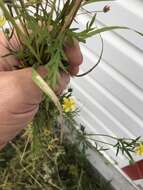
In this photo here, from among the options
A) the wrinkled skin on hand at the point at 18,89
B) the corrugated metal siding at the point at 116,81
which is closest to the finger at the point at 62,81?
the wrinkled skin on hand at the point at 18,89

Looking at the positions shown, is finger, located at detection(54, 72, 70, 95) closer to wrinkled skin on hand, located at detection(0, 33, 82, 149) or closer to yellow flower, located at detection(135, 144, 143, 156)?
wrinkled skin on hand, located at detection(0, 33, 82, 149)

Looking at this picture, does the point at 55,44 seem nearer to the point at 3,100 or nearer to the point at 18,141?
the point at 3,100

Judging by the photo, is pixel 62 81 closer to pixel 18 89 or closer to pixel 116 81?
Answer: pixel 18 89

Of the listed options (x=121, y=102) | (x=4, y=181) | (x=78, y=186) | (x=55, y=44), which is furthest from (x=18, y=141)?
(x=55, y=44)

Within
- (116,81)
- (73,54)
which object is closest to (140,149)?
(116,81)

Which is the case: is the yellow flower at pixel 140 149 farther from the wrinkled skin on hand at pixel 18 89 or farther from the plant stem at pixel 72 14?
the plant stem at pixel 72 14

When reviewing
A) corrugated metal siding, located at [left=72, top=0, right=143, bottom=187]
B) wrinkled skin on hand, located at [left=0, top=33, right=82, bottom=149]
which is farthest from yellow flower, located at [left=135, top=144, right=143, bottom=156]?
wrinkled skin on hand, located at [left=0, top=33, right=82, bottom=149]
